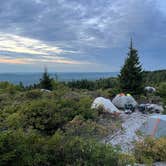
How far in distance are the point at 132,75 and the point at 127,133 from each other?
8.01 metres

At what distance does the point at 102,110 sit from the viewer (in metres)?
12.0

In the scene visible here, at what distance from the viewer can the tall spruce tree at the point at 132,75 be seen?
54.7ft

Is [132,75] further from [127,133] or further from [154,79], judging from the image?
[154,79]

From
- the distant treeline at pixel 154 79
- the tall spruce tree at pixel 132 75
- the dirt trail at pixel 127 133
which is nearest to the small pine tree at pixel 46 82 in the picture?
the tall spruce tree at pixel 132 75

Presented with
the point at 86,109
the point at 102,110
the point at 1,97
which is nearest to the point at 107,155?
the point at 86,109

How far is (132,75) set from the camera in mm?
16656

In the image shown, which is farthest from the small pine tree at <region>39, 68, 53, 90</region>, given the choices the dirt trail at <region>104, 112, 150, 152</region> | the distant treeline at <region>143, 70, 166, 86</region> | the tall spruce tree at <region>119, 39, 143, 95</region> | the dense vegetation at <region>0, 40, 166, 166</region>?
the dense vegetation at <region>0, 40, 166, 166</region>

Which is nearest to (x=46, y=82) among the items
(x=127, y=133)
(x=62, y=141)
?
(x=127, y=133)

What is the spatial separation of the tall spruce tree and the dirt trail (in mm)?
3737

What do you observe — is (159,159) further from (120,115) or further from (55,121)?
(120,115)

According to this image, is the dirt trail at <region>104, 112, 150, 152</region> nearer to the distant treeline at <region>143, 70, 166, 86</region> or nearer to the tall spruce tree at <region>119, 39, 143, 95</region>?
the tall spruce tree at <region>119, 39, 143, 95</region>

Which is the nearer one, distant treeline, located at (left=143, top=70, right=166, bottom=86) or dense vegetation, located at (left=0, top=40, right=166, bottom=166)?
dense vegetation, located at (left=0, top=40, right=166, bottom=166)

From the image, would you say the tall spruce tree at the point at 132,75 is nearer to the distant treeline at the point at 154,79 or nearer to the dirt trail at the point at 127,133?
the dirt trail at the point at 127,133

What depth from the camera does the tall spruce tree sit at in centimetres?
1669
